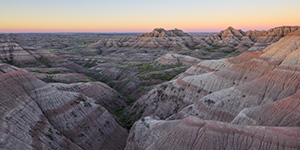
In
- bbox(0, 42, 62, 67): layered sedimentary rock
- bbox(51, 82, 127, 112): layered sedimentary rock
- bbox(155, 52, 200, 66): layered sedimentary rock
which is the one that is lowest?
bbox(51, 82, 127, 112): layered sedimentary rock

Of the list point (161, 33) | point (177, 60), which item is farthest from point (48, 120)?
point (161, 33)

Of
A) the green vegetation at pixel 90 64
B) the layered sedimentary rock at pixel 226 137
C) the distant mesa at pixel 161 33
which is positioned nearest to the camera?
the layered sedimentary rock at pixel 226 137

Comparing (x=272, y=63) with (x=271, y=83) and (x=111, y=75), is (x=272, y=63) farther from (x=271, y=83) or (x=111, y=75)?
(x=111, y=75)

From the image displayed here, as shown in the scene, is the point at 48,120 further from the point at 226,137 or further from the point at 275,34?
the point at 275,34

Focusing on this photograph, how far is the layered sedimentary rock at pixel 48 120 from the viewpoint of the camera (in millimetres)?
23312

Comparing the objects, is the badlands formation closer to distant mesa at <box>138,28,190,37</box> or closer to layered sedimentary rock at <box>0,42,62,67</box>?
layered sedimentary rock at <box>0,42,62,67</box>

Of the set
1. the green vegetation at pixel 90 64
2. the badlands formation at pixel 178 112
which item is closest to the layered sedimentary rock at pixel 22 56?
the green vegetation at pixel 90 64

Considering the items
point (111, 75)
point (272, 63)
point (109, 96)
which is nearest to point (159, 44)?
point (111, 75)

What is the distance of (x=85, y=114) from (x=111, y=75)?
52.1 metres

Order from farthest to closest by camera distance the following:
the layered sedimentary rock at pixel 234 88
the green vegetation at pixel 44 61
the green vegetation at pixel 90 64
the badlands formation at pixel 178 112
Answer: the green vegetation at pixel 90 64
the green vegetation at pixel 44 61
the layered sedimentary rock at pixel 234 88
the badlands formation at pixel 178 112

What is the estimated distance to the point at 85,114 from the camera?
111 ft

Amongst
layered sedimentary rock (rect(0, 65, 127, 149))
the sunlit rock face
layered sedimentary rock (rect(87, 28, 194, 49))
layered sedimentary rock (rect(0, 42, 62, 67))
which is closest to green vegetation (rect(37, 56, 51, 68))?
layered sedimentary rock (rect(0, 42, 62, 67))

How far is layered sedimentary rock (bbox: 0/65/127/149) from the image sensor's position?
2331 cm

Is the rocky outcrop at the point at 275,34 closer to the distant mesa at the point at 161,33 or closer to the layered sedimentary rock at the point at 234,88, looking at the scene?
the distant mesa at the point at 161,33
